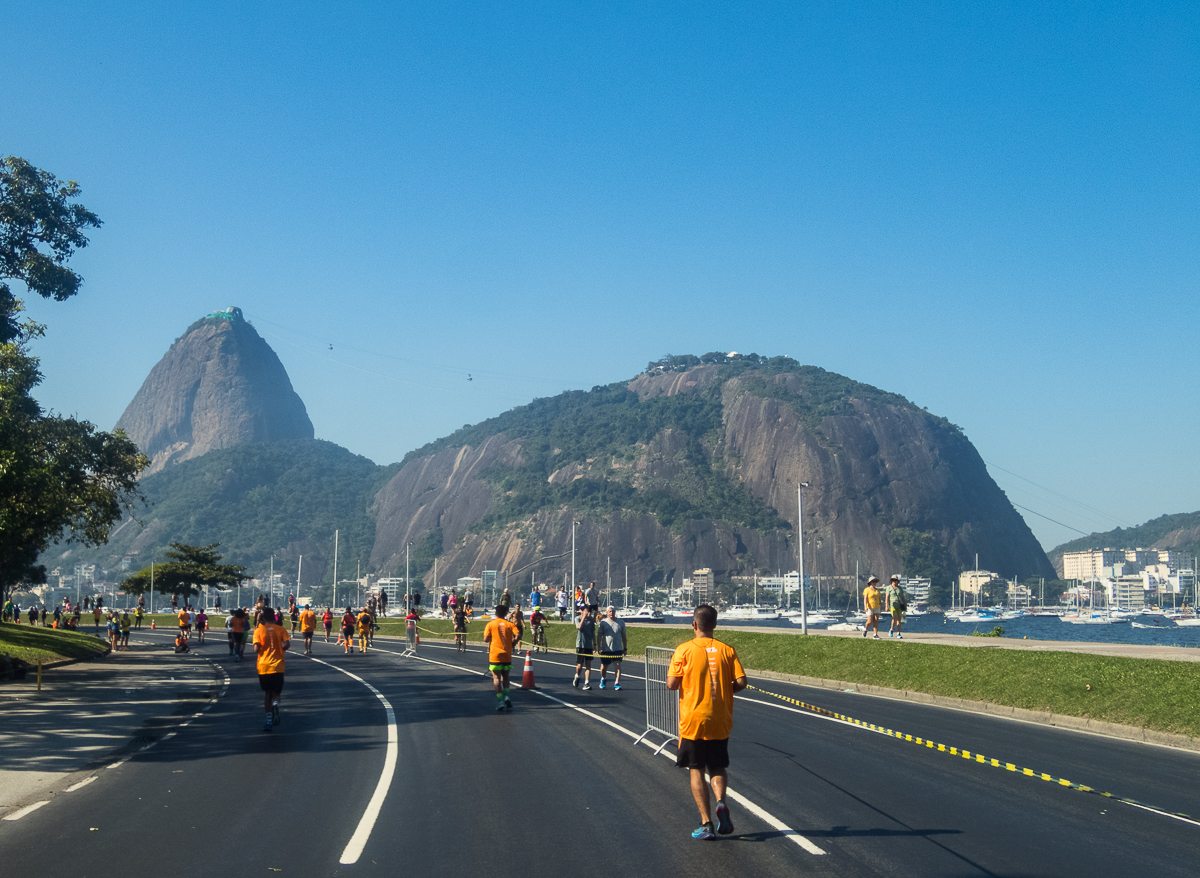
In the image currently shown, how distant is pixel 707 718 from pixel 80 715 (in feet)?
45.9

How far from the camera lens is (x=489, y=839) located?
7.78 metres

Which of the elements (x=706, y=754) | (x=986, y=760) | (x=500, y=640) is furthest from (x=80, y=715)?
(x=986, y=760)

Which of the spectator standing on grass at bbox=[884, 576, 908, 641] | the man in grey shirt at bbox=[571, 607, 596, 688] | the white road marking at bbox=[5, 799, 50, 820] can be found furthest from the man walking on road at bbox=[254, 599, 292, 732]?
the spectator standing on grass at bbox=[884, 576, 908, 641]

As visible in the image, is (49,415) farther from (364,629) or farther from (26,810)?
(26,810)

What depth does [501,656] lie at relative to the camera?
1703cm

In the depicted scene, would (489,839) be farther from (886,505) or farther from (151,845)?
(886,505)

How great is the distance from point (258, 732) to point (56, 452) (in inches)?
847

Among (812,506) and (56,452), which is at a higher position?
(812,506)

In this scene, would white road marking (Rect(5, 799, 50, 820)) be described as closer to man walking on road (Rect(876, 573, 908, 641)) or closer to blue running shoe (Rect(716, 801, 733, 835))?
blue running shoe (Rect(716, 801, 733, 835))

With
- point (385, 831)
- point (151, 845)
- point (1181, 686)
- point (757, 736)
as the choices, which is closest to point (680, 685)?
point (385, 831)

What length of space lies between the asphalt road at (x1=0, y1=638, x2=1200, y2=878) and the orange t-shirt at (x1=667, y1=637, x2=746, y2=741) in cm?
85

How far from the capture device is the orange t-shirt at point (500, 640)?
55.9ft

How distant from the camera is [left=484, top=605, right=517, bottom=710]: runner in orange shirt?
1688 centimetres

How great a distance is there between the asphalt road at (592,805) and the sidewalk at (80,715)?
640mm
